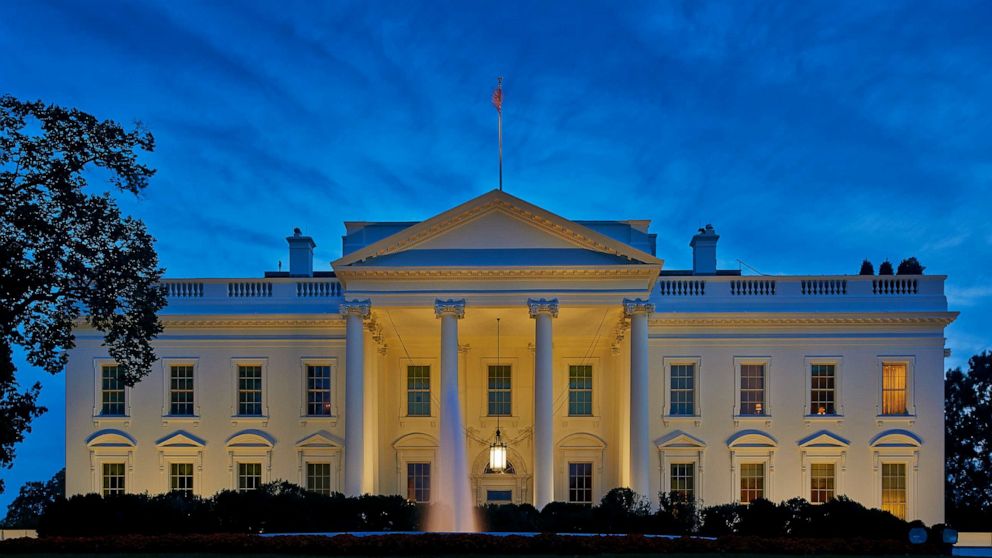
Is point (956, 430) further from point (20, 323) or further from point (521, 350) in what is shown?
point (20, 323)

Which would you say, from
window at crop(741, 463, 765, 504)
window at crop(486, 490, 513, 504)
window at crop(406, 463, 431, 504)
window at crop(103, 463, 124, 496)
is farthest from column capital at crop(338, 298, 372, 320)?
window at crop(741, 463, 765, 504)

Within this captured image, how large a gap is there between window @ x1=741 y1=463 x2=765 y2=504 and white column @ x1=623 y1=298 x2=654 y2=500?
5844mm

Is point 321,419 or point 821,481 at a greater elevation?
point 321,419

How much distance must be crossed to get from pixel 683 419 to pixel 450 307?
9438 millimetres

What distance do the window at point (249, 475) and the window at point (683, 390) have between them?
13884 millimetres

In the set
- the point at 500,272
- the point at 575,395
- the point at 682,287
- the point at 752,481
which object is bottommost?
the point at 752,481

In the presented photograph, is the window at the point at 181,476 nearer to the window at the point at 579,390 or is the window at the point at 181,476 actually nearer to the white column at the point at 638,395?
the window at the point at 579,390

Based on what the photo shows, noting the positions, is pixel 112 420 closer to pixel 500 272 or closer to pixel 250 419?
pixel 250 419

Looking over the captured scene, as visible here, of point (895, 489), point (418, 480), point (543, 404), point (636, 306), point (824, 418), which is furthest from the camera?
point (418, 480)

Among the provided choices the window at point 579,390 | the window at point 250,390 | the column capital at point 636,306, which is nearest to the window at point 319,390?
the window at point 250,390

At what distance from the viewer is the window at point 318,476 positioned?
30.0 meters

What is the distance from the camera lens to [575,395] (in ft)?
102

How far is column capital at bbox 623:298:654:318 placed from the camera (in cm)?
2525

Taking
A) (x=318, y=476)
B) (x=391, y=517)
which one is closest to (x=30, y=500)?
(x=318, y=476)
